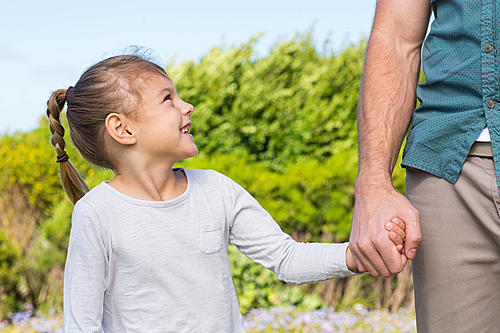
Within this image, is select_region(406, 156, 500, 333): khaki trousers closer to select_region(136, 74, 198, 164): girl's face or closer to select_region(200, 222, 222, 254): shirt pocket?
select_region(200, 222, 222, 254): shirt pocket

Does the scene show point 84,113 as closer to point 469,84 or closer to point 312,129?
point 469,84

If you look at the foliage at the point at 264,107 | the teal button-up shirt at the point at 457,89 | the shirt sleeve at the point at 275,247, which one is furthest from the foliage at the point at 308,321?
the teal button-up shirt at the point at 457,89

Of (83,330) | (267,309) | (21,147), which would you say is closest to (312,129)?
(267,309)

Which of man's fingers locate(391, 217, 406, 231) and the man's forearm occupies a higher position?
the man's forearm

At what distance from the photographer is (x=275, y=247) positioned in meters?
1.69

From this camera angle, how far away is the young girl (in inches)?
58.1

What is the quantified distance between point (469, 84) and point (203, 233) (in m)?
0.94

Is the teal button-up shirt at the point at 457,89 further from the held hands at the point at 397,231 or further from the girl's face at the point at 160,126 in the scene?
the girl's face at the point at 160,126

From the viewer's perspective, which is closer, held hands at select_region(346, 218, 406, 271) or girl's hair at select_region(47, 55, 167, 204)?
held hands at select_region(346, 218, 406, 271)

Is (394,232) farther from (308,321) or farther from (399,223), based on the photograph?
(308,321)

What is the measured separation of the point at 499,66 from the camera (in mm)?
1426

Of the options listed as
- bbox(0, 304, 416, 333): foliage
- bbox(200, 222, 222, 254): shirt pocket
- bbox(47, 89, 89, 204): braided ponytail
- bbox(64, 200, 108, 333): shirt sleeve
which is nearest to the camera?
bbox(64, 200, 108, 333): shirt sleeve

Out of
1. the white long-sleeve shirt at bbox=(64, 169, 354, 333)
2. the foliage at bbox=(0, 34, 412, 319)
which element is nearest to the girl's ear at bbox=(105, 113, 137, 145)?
the white long-sleeve shirt at bbox=(64, 169, 354, 333)

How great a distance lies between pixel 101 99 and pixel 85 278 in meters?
0.58
